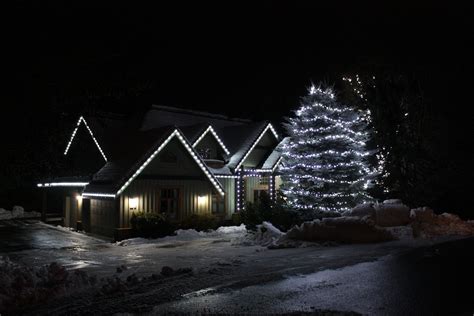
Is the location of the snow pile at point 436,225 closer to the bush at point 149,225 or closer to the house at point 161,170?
the house at point 161,170

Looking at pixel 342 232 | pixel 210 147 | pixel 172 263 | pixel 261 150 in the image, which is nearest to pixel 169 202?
pixel 210 147

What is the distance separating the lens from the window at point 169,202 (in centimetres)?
2300

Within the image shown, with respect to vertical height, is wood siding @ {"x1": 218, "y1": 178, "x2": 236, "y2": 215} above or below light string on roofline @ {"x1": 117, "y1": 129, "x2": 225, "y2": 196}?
below

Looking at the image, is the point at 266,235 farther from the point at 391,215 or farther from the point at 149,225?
the point at 391,215

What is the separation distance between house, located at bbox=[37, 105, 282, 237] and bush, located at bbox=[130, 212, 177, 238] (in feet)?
2.11

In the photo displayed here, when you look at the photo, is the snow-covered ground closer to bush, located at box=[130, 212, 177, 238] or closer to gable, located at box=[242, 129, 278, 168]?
bush, located at box=[130, 212, 177, 238]

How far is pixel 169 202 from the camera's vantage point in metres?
23.4

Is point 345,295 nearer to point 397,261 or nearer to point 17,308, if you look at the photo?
point 397,261

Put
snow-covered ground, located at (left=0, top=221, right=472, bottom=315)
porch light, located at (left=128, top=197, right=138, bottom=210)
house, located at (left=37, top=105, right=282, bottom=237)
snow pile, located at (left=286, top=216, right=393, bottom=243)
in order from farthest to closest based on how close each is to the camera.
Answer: house, located at (left=37, top=105, right=282, bottom=237) → porch light, located at (left=128, top=197, right=138, bottom=210) → snow pile, located at (left=286, top=216, right=393, bottom=243) → snow-covered ground, located at (left=0, top=221, right=472, bottom=315)

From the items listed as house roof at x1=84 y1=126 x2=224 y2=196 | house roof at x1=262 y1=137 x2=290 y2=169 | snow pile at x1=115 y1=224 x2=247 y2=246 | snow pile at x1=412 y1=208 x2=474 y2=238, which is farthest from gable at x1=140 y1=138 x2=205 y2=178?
snow pile at x1=412 y1=208 x2=474 y2=238

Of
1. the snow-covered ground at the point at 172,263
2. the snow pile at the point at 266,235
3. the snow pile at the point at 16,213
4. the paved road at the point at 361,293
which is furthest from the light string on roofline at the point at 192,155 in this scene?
the snow pile at the point at 16,213

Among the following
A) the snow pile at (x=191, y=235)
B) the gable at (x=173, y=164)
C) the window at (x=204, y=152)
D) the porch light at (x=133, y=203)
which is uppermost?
the window at (x=204, y=152)

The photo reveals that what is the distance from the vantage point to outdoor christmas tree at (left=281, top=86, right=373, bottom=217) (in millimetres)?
23047

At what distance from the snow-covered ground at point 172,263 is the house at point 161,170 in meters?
2.14
